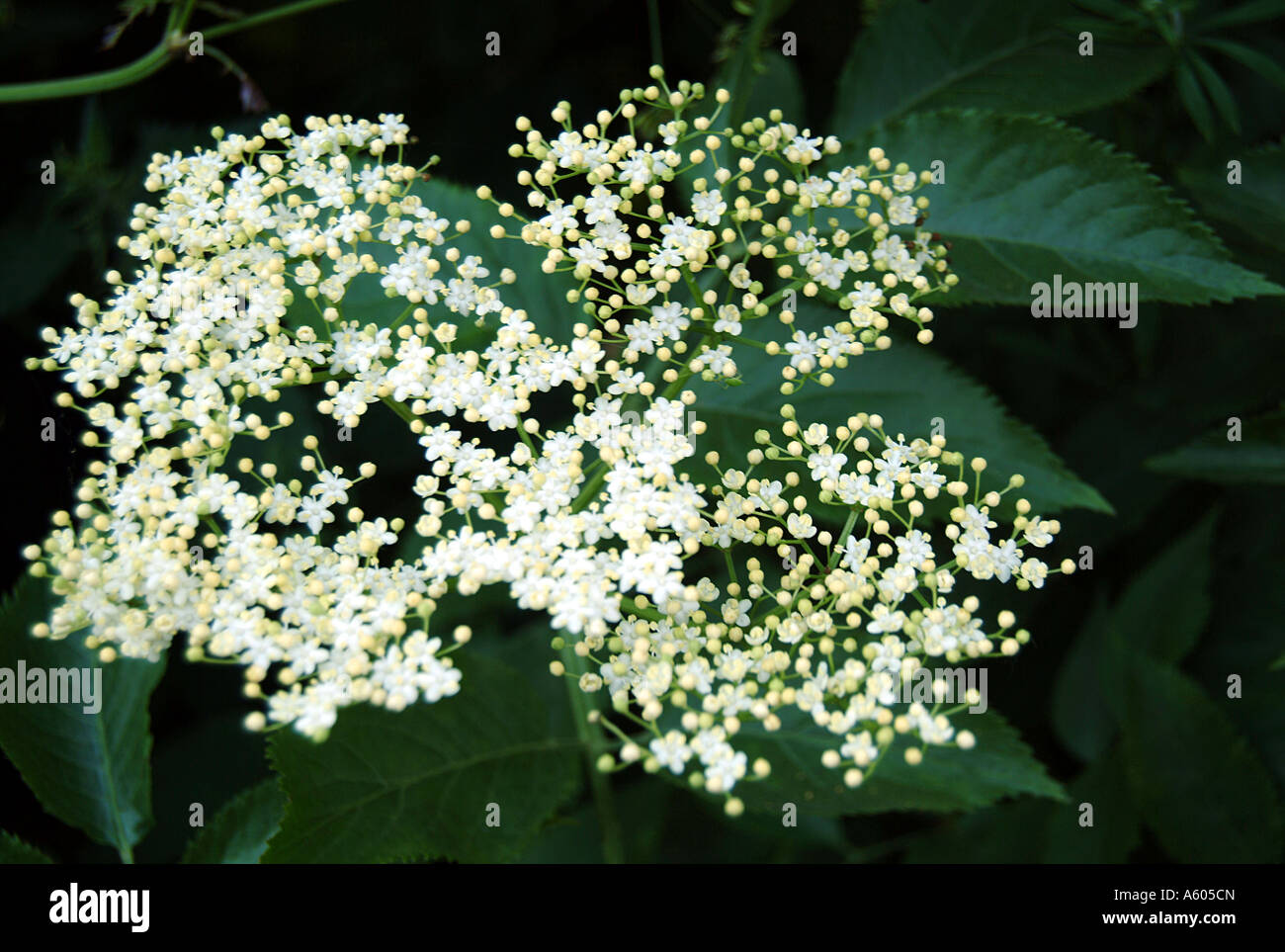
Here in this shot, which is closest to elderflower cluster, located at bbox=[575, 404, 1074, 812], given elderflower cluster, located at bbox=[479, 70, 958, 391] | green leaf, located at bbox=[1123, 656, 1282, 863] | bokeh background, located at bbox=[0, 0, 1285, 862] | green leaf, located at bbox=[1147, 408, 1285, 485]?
elderflower cluster, located at bbox=[479, 70, 958, 391]

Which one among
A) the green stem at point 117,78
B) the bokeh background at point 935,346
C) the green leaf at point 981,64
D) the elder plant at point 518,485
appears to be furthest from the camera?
the bokeh background at point 935,346

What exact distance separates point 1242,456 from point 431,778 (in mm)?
1875

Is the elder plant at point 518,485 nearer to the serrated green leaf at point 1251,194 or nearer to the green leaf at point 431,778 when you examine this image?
the green leaf at point 431,778

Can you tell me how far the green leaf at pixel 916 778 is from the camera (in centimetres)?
185

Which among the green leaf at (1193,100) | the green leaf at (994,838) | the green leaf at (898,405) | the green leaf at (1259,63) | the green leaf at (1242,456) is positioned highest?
the green leaf at (1259,63)

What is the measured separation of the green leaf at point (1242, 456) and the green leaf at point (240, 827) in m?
2.02

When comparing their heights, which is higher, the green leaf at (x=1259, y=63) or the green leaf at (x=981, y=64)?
the green leaf at (x=981, y=64)

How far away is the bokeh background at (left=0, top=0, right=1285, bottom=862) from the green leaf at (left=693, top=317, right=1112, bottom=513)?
65 centimetres

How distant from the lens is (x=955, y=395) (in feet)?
6.93

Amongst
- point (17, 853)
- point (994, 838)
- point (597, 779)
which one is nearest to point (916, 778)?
point (597, 779)

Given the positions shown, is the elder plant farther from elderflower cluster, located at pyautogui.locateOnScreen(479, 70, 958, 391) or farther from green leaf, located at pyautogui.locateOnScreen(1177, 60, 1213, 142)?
green leaf, located at pyautogui.locateOnScreen(1177, 60, 1213, 142)

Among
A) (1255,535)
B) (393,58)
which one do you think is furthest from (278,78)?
(1255,535)

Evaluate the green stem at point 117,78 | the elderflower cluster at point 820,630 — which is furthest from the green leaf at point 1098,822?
the green stem at point 117,78

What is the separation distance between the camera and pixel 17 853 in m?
1.92
